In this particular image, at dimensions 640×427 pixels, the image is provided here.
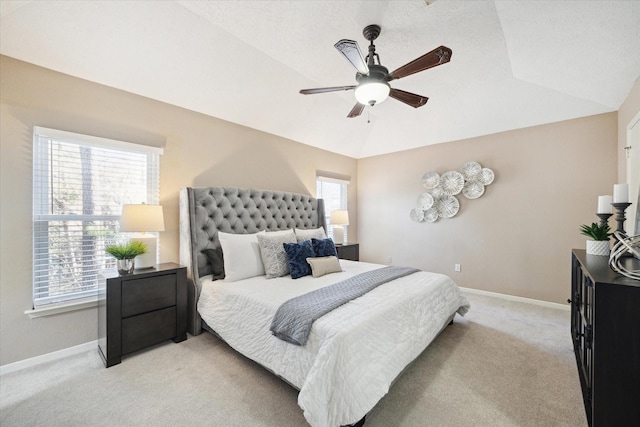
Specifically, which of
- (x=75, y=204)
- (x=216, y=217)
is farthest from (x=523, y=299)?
(x=75, y=204)

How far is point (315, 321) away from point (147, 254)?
6.27 ft

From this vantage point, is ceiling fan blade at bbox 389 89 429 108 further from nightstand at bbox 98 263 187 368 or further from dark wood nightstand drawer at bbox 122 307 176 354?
dark wood nightstand drawer at bbox 122 307 176 354

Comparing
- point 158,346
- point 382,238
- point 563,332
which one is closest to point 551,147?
point 563,332

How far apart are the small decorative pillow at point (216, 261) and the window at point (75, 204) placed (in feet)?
2.86

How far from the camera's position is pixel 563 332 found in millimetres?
2811

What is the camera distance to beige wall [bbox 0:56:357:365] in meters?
2.14

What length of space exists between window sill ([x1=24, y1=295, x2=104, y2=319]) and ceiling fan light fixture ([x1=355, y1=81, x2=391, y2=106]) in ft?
9.11

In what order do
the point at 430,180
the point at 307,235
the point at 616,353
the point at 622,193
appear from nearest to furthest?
1. the point at 616,353
2. the point at 622,193
3. the point at 307,235
4. the point at 430,180

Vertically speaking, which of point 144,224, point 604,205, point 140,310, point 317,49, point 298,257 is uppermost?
point 317,49

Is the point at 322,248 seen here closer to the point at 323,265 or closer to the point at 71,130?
the point at 323,265

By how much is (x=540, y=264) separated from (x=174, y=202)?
4.73 metres

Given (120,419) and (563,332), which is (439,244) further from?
(120,419)

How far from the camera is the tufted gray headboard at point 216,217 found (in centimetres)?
285

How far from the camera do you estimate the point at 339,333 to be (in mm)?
1516
